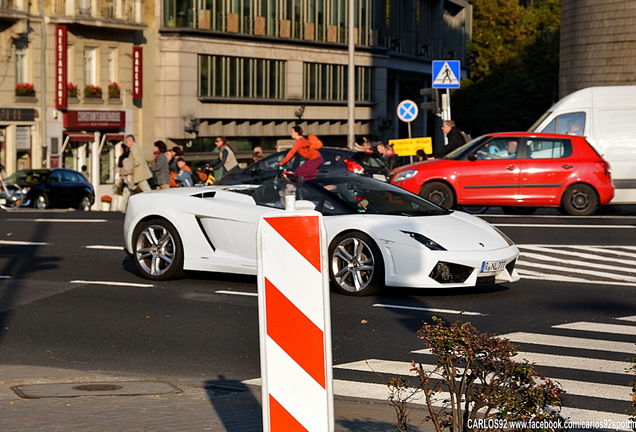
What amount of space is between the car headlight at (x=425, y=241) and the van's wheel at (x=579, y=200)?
1172cm

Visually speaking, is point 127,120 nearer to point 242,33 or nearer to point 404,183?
point 242,33

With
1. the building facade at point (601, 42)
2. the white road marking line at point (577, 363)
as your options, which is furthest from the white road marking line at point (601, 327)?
the building facade at point (601, 42)

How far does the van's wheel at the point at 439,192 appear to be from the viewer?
24891 mm

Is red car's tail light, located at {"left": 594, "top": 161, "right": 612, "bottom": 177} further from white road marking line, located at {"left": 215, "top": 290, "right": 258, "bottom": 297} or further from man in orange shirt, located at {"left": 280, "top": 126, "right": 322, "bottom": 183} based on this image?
white road marking line, located at {"left": 215, "top": 290, "right": 258, "bottom": 297}

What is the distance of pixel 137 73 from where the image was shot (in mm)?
56938

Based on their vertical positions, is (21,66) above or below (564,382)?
above

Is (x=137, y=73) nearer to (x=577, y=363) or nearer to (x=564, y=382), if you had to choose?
(x=577, y=363)

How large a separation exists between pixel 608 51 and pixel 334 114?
29.1 metres

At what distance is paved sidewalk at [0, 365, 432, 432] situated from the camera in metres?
7.67

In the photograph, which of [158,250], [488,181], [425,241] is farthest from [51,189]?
[425,241]

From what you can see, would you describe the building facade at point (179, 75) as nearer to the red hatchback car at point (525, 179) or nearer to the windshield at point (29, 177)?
the windshield at point (29, 177)

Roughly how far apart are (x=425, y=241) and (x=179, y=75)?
45.4 meters

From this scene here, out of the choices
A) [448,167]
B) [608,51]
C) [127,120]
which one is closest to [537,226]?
[448,167]

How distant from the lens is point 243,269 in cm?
Answer: 1465
